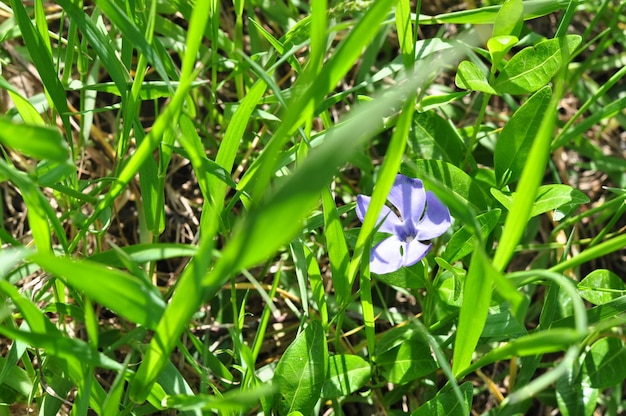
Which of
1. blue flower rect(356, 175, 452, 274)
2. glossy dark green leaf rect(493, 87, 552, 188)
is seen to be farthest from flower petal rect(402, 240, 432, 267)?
glossy dark green leaf rect(493, 87, 552, 188)

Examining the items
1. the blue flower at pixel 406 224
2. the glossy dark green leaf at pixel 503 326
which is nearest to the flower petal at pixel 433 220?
the blue flower at pixel 406 224

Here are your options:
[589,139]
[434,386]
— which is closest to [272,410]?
[434,386]

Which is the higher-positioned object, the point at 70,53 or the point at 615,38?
the point at 70,53

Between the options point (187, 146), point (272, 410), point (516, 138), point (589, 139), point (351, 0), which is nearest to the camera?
point (187, 146)

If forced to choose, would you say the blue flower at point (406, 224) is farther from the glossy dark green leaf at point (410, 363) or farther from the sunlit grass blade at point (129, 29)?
the sunlit grass blade at point (129, 29)

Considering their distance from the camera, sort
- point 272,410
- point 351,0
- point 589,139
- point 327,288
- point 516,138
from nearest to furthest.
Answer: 1. point 272,410
2. point 516,138
3. point 351,0
4. point 327,288
5. point 589,139

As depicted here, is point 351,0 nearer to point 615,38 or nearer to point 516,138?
point 516,138

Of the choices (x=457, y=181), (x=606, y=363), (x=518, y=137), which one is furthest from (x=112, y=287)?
(x=606, y=363)
